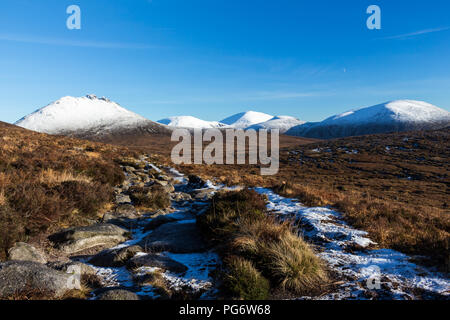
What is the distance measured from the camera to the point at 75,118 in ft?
566

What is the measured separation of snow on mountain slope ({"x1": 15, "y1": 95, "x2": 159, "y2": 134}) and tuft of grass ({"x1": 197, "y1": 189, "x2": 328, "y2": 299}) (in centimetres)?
17023

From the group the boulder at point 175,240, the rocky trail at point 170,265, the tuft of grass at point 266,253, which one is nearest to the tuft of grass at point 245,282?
the tuft of grass at point 266,253

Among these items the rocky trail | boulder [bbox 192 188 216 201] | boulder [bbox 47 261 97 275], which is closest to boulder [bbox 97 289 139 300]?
the rocky trail

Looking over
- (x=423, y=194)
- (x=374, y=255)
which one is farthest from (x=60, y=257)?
(x=423, y=194)

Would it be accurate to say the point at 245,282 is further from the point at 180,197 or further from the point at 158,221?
the point at 180,197

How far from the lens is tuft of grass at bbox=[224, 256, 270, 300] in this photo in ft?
12.3

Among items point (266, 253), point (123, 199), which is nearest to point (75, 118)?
point (123, 199)

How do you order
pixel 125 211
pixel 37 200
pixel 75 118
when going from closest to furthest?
pixel 37 200
pixel 125 211
pixel 75 118

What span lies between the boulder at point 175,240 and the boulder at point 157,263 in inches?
25.1

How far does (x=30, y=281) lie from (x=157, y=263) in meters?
2.16

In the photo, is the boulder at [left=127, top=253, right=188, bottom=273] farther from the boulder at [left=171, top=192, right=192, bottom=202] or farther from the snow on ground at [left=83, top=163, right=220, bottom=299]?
the boulder at [left=171, top=192, right=192, bottom=202]

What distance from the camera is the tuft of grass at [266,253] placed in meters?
4.10

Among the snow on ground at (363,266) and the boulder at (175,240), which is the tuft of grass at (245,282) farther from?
the boulder at (175,240)

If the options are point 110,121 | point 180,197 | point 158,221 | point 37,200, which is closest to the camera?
point 37,200
